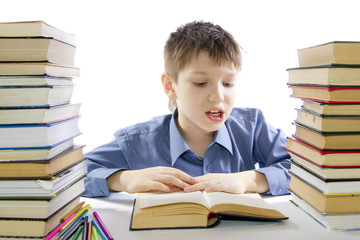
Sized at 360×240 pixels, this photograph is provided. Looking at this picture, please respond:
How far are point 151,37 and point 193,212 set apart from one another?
4.49ft

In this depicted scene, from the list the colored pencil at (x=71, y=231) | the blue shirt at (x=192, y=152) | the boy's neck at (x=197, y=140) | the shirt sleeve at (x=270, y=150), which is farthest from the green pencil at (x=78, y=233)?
the boy's neck at (x=197, y=140)

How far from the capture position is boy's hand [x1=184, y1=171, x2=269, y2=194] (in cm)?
108

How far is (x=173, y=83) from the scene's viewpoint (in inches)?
60.9

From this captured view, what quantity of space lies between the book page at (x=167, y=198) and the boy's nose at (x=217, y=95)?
0.41 metres

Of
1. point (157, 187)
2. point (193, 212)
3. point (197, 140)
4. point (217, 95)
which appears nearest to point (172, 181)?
point (157, 187)

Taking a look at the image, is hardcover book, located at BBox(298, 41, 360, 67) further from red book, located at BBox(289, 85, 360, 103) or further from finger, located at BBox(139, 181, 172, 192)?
finger, located at BBox(139, 181, 172, 192)

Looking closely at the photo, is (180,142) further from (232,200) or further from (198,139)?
(232,200)

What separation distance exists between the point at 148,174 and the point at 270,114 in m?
1.27

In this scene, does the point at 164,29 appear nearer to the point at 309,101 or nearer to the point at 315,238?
the point at 309,101

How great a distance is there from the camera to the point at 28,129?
2.82ft

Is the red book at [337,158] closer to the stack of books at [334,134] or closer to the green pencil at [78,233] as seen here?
the stack of books at [334,134]

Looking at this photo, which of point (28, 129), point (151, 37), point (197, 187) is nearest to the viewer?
point (28, 129)

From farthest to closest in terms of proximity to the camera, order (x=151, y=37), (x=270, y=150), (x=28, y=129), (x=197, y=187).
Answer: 1. (x=151, y=37)
2. (x=270, y=150)
3. (x=197, y=187)
4. (x=28, y=129)

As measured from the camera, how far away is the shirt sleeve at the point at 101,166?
47.6 inches
